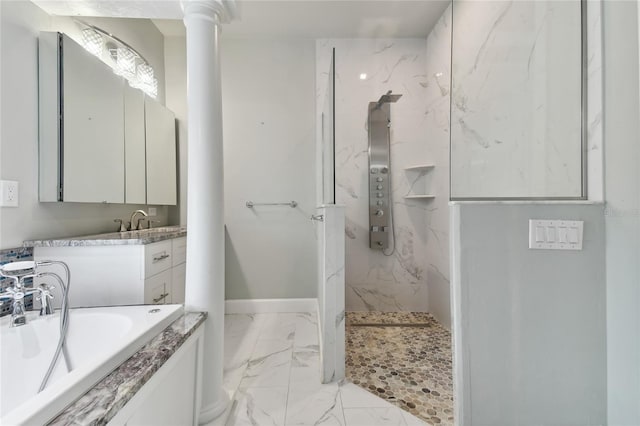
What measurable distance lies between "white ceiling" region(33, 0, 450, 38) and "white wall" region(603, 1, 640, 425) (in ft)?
5.60

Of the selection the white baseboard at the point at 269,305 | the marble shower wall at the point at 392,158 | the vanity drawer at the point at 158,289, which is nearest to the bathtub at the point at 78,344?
the vanity drawer at the point at 158,289

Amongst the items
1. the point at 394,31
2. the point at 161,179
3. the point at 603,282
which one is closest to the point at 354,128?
the point at 394,31

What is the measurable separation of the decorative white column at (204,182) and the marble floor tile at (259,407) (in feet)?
0.39

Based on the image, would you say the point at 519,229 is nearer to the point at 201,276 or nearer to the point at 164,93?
the point at 201,276

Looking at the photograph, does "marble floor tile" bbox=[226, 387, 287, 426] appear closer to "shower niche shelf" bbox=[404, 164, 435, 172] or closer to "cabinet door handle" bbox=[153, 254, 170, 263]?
"cabinet door handle" bbox=[153, 254, 170, 263]

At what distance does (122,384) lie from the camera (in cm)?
70

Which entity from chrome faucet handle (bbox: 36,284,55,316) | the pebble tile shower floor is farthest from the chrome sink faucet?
the pebble tile shower floor

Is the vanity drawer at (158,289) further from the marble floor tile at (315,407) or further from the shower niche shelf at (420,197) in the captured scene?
the shower niche shelf at (420,197)

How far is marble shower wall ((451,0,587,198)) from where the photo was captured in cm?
101

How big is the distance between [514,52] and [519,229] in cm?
91

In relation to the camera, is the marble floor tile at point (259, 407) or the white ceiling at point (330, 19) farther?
the white ceiling at point (330, 19)

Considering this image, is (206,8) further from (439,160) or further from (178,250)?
(439,160)

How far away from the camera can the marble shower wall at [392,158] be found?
2525 millimetres

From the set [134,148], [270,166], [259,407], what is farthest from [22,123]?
[259,407]
